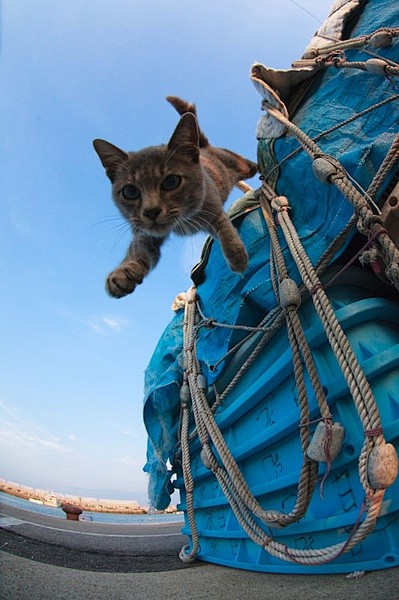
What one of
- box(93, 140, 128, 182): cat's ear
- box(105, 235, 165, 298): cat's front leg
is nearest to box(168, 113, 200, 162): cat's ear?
box(93, 140, 128, 182): cat's ear

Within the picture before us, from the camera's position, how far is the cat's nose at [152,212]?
197cm

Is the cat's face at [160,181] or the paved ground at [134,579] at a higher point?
the cat's face at [160,181]

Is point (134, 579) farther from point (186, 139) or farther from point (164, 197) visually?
point (186, 139)

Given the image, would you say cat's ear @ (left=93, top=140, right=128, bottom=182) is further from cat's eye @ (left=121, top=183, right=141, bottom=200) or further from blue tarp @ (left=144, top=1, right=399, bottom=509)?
blue tarp @ (left=144, top=1, right=399, bottom=509)

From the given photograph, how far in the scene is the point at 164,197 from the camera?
207 centimetres

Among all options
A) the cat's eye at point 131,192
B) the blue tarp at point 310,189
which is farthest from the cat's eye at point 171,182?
the blue tarp at point 310,189

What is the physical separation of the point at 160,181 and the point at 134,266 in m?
0.53

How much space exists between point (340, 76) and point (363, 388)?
146 cm

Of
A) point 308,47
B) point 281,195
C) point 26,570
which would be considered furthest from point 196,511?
point 308,47

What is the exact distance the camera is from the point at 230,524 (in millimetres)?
1978

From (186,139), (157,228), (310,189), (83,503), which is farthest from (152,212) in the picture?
(83,503)

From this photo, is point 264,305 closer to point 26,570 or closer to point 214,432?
point 214,432

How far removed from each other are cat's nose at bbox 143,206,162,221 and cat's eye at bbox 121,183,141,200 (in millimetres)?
215

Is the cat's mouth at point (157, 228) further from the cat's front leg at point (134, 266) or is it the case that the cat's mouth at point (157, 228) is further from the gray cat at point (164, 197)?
the cat's front leg at point (134, 266)
